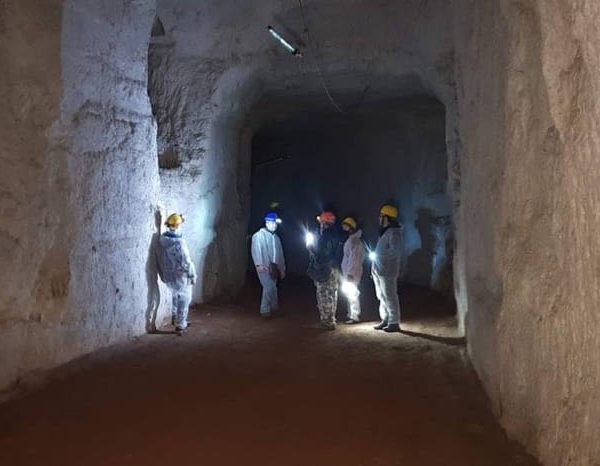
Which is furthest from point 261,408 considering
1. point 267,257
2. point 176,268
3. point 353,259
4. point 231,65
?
point 231,65

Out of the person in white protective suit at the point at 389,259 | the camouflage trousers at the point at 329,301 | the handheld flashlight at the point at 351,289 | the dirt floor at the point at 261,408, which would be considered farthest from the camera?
the handheld flashlight at the point at 351,289

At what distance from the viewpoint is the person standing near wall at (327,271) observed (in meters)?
9.18

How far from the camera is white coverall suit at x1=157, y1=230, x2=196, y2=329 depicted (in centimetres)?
868

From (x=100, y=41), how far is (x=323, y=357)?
15.7 ft

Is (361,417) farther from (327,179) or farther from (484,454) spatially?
(327,179)

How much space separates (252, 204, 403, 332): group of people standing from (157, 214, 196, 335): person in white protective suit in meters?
1.77

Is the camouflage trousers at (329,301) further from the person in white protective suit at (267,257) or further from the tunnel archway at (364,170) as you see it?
the tunnel archway at (364,170)

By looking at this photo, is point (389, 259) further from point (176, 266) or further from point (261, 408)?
point (261, 408)

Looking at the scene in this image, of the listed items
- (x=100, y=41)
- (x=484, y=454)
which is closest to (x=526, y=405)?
(x=484, y=454)

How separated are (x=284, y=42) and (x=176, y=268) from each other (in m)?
4.55

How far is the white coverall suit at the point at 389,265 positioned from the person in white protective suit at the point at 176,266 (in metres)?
2.83

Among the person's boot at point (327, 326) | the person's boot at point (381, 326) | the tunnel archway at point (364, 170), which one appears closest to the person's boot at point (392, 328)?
the person's boot at point (381, 326)

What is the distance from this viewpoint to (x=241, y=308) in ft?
36.2

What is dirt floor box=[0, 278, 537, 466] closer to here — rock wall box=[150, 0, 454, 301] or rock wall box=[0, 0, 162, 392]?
rock wall box=[0, 0, 162, 392]
